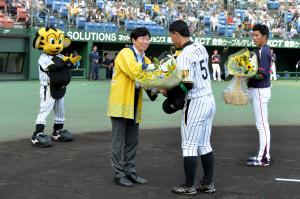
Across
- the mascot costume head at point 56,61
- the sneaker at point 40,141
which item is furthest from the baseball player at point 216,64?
the sneaker at point 40,141

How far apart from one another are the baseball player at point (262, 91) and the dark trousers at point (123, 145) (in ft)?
6.23

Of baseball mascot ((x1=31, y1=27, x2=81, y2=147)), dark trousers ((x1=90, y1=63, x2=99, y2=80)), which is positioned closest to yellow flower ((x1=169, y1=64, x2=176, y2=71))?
baseball mascot ((x1=31, y1=27, x2=81, y2=147))

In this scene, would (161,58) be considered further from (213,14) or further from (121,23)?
(213,14)

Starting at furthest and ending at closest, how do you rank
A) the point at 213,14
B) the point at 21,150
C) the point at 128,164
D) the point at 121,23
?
the point at 213,14 < the point at 121,23 < the point at 21,150 < the point at 128,164

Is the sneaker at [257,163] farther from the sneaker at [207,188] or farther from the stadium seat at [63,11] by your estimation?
the stadium seat at [63,11]

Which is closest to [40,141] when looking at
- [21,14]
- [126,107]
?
[126,107]

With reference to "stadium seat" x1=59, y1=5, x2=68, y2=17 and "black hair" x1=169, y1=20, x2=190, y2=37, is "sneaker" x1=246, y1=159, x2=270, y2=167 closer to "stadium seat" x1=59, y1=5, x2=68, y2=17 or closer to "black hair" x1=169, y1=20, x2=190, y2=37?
"black hair" x1=169, y1=20, x2=190, y2=37

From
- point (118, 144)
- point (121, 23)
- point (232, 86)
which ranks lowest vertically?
point (118, 144)

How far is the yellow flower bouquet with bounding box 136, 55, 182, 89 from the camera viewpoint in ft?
17.2

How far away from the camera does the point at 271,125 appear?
11.3 metres

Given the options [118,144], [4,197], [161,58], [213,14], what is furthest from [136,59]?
[213,14]

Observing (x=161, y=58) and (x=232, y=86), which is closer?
(x=161, y=58)

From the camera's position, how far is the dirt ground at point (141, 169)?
18.4ft

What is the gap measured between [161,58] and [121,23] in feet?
75.7
